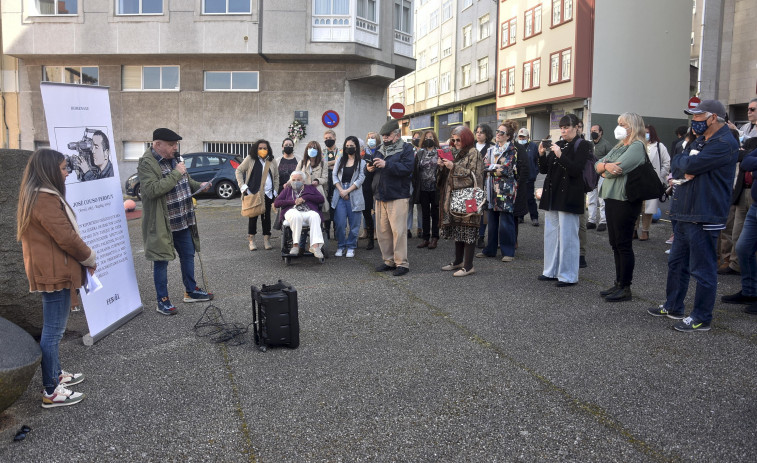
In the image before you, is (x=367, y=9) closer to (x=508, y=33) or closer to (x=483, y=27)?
(x=508, y=33)

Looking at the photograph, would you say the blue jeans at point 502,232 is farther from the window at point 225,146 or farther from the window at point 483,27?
the window at point 483,27

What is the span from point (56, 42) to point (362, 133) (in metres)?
13.1

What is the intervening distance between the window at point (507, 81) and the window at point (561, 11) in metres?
5.35

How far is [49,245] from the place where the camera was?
14.2 feet

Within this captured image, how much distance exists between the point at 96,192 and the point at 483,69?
40.9m

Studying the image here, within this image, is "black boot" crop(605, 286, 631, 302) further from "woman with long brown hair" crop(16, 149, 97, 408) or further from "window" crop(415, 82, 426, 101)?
"window" crop(415, 82, 426, 101)

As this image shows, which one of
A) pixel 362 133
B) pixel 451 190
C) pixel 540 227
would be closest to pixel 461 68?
pixel 362 133

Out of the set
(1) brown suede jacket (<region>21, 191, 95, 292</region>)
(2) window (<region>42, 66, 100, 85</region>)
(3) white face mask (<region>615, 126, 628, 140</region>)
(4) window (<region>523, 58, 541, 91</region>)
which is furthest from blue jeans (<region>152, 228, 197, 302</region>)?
(4) window (<region>523, 58, 541, 91</region>)

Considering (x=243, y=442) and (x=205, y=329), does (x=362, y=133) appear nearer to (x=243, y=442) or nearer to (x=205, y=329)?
(x=205, y=329)

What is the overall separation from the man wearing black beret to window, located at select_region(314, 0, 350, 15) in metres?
19.5

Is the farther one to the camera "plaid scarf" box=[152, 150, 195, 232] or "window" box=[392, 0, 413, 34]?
"window" box=[392, 0, 413, 34]

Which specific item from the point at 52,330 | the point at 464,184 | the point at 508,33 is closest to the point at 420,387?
the point at 52,330

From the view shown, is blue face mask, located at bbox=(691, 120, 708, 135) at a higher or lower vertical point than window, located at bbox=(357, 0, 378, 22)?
lower

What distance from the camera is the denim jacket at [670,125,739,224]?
5.50 m
